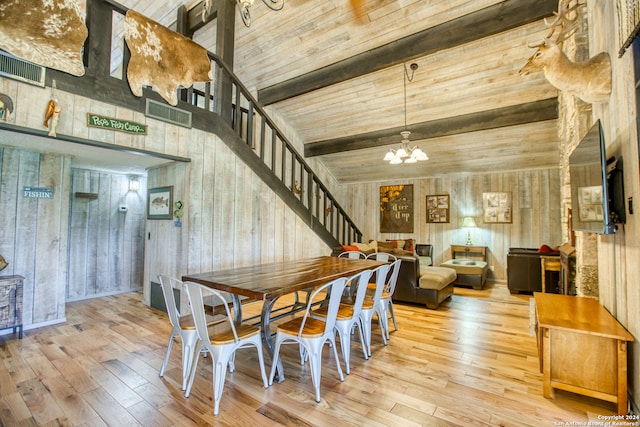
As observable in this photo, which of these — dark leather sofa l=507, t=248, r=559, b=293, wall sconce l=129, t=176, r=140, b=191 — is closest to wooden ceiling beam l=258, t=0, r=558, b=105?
wall sconce l=129, t=176, r=140, b=191

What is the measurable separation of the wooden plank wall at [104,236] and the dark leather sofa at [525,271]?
6750 mm

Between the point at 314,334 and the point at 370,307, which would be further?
the point at 370,307

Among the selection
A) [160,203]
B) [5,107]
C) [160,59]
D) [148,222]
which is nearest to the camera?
[5,107]

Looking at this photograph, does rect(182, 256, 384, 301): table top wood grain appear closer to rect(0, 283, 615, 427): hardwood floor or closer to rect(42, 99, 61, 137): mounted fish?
rect(0, 283, 615, 427): hardwood floor

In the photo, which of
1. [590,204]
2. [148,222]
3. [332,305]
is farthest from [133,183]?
[590,204]

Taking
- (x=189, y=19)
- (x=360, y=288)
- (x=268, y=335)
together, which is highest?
(x=189, y=19)

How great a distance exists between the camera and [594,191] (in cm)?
218

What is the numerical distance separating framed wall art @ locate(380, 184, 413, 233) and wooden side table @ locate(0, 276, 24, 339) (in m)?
7.05

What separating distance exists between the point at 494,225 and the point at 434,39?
468 cm

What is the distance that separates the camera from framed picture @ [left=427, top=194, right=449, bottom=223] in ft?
24.2

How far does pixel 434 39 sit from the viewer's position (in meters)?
3.83

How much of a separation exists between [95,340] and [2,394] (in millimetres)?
1001

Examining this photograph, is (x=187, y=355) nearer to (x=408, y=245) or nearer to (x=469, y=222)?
(x=408, y=245)

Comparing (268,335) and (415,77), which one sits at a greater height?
(415,77)
